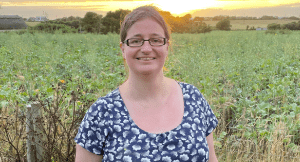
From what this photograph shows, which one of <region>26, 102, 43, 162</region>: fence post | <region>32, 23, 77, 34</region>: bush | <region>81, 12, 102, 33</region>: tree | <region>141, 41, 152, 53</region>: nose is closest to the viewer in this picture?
<region>141, 41, 152, 53</region>: nose

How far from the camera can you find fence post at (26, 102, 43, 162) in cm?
207

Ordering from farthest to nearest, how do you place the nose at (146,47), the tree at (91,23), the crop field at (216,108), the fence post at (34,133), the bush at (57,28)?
the tree at (91,23) < the bush at (57,28) < the crop field at (216,108) < the fence post at (34,133) < the nose at (146,47)

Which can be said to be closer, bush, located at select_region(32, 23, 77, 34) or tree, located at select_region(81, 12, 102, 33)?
bush, located at select_region(32, 23, 77, 34)

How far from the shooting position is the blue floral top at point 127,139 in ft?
3.85

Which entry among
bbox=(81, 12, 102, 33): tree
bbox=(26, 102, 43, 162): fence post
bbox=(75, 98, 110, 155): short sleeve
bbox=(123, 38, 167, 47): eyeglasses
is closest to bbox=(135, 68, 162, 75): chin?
bbox=(123, 38, 167, 47): eyeglasses

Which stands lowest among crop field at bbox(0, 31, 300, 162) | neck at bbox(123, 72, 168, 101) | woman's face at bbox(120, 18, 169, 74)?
crop field at bbox(0, 31, 300, 162)

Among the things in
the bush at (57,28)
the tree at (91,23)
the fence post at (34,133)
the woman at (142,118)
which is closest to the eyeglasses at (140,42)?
the woman at (142,118)

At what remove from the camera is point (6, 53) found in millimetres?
8008

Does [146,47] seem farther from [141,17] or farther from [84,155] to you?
[84,155]

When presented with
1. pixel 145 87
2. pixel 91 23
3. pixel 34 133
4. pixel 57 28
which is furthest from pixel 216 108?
pixel 91 23

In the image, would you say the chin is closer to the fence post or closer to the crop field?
the crop field

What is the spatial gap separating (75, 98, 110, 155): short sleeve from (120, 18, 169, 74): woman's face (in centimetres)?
27

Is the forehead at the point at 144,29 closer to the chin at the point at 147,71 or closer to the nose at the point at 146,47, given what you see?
the nose at the point at 146,47

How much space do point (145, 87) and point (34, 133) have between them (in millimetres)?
1339
